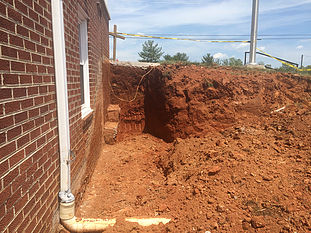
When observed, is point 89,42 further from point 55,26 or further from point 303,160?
point 303,160

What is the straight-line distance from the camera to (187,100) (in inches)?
253

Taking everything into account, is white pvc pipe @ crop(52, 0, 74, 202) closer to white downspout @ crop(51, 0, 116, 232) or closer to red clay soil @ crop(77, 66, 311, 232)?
white downspout @ crop(51, 0, 116, 232)

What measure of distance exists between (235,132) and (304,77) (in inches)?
145

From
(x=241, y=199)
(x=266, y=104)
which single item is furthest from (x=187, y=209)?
(x=266, y=104)

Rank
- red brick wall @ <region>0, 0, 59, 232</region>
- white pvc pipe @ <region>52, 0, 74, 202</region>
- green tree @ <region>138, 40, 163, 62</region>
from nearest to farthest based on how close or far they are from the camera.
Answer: red brick wall @ <region>0, 0, 59, 232</region> < white pvc pipe @ <region>52, 0, 74, 202</region> < green tree @ <region>138, 40, 163, 62</region>

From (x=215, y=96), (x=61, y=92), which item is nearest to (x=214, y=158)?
(x=215, y=96)

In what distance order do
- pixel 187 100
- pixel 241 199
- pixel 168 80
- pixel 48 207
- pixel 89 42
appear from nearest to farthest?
pixel 48 207
pixel 241 199
pixel 89 42
pixel 187 100
pixel 168 80

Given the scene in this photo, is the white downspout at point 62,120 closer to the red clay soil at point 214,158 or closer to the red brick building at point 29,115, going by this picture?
the red brick building at point 29,115

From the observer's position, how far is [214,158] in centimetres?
438

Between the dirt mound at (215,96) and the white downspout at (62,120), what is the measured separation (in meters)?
4.13

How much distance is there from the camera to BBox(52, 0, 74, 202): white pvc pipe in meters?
2.18

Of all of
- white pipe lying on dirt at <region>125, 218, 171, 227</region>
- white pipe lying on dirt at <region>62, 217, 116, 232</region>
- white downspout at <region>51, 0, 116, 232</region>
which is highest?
white downspout at <region>51, 0, 116, 232</region>

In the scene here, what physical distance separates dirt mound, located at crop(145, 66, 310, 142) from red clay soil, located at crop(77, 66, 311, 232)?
3cm

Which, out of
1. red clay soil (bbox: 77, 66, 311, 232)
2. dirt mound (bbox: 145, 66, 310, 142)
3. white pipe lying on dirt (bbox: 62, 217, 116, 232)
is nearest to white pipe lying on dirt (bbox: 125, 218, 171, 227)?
red clay soil (bbox: 77, 66, 311, 232)
